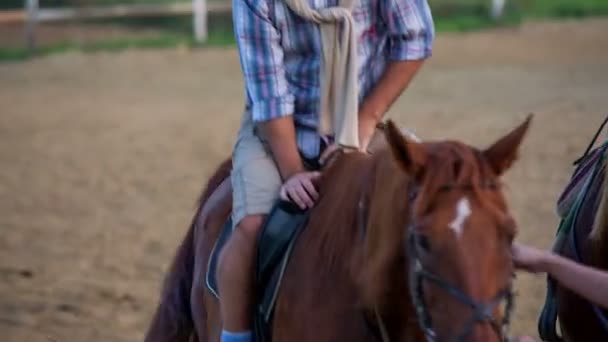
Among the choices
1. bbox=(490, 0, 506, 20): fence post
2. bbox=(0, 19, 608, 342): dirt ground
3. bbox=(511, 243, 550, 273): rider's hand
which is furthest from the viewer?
bbox=(490, 0, 506, 20): fence post

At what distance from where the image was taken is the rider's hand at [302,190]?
11.8 ft

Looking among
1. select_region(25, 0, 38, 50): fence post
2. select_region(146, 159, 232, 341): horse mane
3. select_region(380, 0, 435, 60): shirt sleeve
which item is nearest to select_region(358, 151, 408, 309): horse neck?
select_region(380, 0, 435, 60): shirt sleeve

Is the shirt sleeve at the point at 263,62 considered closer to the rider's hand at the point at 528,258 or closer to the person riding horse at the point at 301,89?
the person riding horse at the point at 301,89

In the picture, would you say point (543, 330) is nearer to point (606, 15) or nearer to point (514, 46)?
point (514, 46)

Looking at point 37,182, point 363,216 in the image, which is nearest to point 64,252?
point 37,182

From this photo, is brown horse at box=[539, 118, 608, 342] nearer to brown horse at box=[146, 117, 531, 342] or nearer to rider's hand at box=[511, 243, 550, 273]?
rider's hand at box=[511, 243, 550, 273]

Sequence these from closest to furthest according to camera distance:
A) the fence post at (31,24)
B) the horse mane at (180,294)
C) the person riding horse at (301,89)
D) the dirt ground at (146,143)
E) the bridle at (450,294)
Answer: the bridle at (450,294)
the person riding horse at (301,89)
the horse mane at (180,294)
the dirt ground at (146,143)
the fence post at (31,24)

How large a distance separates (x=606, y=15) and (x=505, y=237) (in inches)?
724

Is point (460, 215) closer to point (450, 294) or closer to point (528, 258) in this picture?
point (450, 294)

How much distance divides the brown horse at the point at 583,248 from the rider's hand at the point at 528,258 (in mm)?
801

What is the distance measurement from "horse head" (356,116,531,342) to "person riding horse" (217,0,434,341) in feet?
2.55

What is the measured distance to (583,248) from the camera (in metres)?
4.22

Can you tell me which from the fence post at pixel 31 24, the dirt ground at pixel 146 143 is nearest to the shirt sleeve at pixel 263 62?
the dirt ground at pixel 146 143

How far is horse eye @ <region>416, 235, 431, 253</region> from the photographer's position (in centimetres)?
274
